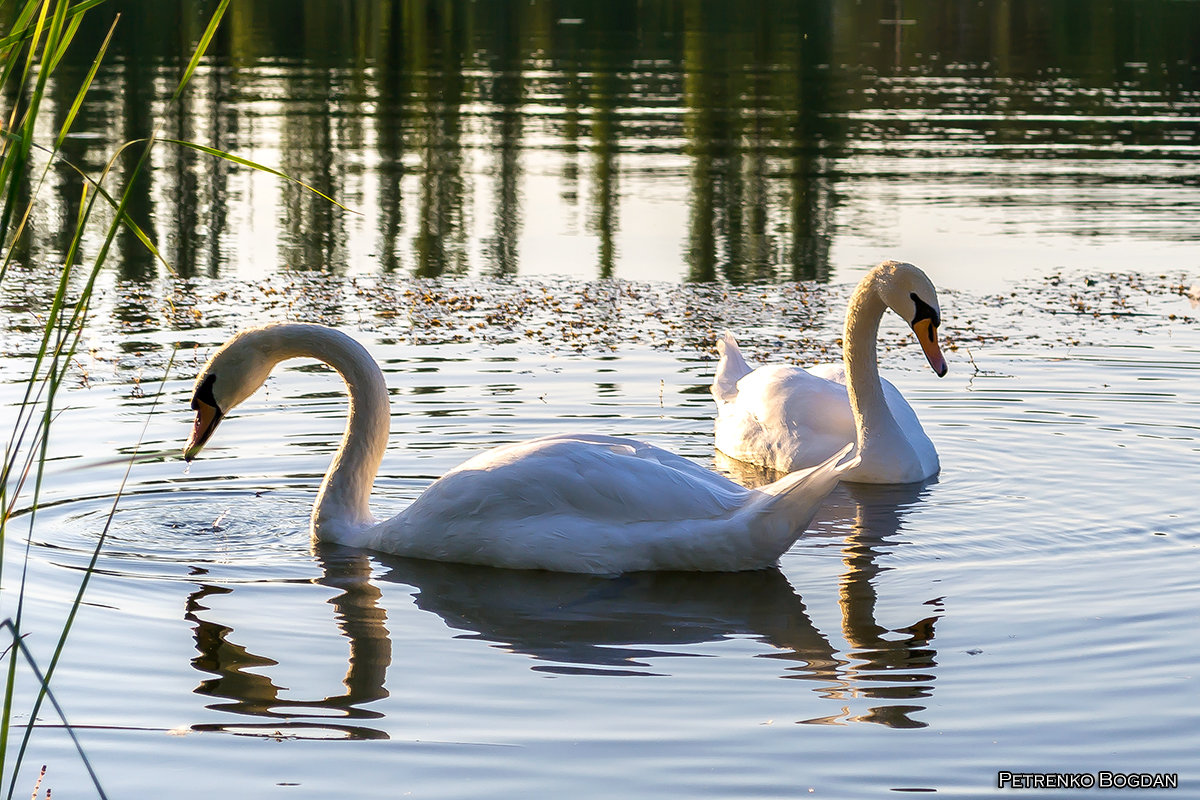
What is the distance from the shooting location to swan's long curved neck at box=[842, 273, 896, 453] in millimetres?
8789

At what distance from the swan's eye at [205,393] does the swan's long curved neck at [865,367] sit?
3.45m

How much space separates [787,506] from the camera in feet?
21.7

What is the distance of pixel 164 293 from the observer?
43.5 ft

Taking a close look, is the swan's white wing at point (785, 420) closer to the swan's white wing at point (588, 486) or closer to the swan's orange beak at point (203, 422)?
the swan's white wing at point (588, 486)

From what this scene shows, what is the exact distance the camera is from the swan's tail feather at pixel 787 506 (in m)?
6.48

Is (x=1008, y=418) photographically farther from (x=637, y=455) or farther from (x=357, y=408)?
(x=357, y=408)

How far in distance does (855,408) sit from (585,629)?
10.6ft

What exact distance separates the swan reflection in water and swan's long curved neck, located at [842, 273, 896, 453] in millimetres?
1296

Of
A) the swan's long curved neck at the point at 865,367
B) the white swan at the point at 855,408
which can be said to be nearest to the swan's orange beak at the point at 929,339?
the white swan at the point at 855,408

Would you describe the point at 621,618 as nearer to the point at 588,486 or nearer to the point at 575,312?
the point at 588,486

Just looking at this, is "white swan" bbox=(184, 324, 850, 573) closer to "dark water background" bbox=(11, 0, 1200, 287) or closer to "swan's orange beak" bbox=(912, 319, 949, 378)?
"swan's orange beak" bbox=(912, 319, 949, 378)

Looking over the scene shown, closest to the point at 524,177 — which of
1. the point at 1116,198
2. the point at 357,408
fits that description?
the point at 1116,198

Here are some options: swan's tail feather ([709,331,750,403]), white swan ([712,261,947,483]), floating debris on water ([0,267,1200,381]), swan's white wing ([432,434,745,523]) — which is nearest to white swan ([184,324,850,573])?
swan's white wing ([432,434,745,523])

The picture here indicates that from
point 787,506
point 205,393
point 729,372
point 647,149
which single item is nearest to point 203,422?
point 205,393
